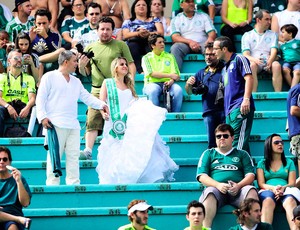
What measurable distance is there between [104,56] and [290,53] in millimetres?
2356

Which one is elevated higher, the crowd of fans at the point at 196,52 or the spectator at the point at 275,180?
the crowd of fans at the point at 196,52

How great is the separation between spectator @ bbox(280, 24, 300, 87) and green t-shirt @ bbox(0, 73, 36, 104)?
9.96 ft

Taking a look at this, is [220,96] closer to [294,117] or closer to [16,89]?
[294,117]

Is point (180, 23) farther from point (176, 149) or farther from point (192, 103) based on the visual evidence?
point (176, 149)

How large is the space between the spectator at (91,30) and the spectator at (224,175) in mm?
3674

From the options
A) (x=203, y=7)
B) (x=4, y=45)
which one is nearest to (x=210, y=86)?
(x=203, y=7)

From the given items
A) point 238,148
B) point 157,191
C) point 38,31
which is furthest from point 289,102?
point 38,31

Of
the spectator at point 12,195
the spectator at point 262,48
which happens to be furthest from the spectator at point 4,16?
the spectator at point 12,195

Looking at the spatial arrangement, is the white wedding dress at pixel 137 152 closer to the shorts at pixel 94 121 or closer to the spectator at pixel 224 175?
the shorts at pixel 94 121

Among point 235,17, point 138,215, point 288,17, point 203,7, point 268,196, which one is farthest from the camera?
point 203,7

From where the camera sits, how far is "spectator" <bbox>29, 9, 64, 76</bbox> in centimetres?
1584

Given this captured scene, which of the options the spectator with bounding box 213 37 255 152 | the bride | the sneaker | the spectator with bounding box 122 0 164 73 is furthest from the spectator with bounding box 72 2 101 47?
the spectator with bounding box 213 37 255 152

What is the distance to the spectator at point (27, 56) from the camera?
605 inches

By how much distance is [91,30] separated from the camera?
1616 centimetres
